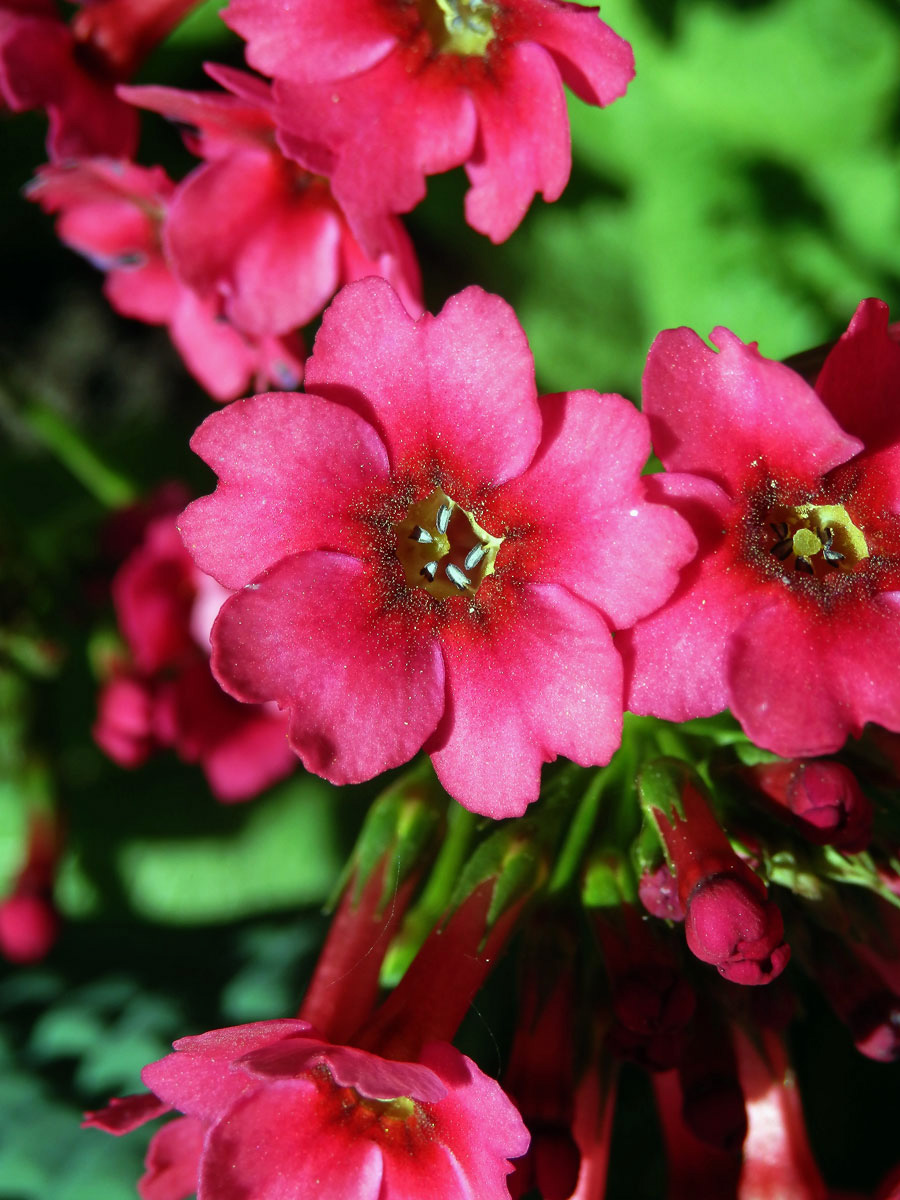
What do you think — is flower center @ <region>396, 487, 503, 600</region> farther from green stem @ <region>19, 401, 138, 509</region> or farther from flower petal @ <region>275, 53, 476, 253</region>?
green stem @ <region>19, 401, 138, 509</region>

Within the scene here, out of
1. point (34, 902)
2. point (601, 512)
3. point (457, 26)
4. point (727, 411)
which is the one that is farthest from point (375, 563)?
point (34, 902)

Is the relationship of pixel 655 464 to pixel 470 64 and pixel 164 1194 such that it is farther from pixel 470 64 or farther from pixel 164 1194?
pixel 164 1194

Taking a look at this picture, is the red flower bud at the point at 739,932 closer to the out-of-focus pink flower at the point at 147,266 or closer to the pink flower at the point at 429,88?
the pink flower at the point at 429,88

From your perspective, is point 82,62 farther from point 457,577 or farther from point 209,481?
point 209,481

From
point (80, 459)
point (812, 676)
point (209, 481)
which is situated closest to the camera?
point (812, 676)

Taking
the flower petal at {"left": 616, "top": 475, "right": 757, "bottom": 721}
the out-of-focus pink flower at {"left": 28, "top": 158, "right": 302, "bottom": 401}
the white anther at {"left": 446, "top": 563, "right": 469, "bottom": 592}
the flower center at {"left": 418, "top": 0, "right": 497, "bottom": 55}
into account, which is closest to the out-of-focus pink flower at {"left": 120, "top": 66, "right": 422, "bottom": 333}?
the out-of-focus pink flower at {"left": 28, "top": 158, "right": 302, "bottom": 401}

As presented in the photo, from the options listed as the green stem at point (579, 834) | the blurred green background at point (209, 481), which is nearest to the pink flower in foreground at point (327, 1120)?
the green stem at point (579, 834)
